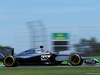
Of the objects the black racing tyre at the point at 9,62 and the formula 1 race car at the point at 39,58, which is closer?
the formula 1 race car at the point at 39,58

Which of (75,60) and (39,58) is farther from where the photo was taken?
(39,58)

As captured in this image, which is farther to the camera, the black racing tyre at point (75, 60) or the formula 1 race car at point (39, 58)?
the formula 1 race car at point (39, 58)

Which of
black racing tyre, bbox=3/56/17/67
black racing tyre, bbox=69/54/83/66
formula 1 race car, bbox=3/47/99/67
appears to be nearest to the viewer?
black racing tyre, bbox=69/54/83/66

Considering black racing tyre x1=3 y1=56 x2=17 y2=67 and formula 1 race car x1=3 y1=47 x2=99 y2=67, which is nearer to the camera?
formula 1 race car x1=3 y1=47 x2=99 y2=67

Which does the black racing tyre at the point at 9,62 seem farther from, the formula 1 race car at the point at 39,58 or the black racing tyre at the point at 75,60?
the black racing tyre at the point at 75,60

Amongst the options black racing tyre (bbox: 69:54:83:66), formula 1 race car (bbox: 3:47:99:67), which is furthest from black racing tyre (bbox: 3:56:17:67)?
black racing tyre (bbox: 69:54:83:66)

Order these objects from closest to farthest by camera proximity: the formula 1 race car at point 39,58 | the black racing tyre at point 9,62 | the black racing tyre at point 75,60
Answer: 1. the black racing tyre at point 75,60
2. the formula 1 race car at point 39,58
3. the black racing tyre at point 9,62

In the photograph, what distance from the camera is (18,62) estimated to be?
46.4ft

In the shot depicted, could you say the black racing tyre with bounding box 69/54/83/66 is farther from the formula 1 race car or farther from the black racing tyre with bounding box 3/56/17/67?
the black racing tyre with bounding box 3/56/17/67

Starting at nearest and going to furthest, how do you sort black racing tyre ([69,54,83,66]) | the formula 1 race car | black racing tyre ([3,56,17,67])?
black racing tyre ([69,54,83,66]) < the formula 1 race car < black racing tyre ([3,56,17,67])

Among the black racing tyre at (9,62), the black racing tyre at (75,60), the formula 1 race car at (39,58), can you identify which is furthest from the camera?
the black racing tyre at (9,62)

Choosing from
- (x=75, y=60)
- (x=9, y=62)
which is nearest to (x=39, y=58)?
(x=9, y=62)

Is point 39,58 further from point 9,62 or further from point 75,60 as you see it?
point 75,60

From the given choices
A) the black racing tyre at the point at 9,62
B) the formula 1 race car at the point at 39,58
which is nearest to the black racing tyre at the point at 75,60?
the formula 1 race car at the point at 39,58
